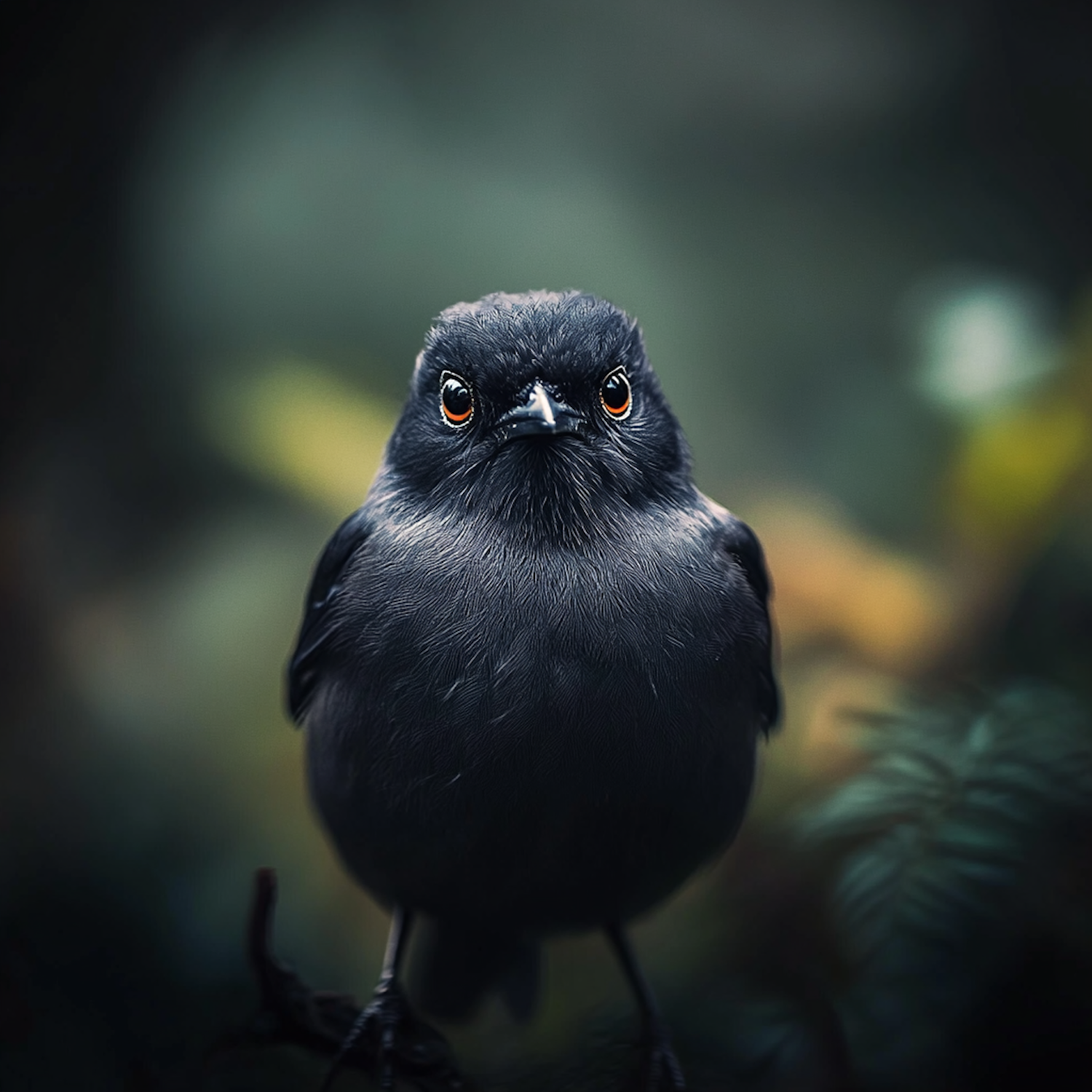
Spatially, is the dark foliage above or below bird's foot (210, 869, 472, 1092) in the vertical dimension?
above

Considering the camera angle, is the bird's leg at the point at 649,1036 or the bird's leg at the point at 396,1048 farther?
the bird's leg at the point at 649,1036

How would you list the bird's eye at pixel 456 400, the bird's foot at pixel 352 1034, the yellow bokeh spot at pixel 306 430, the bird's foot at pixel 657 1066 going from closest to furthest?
1. the bird's eye at pixel 456 400
2. the bird's foot at pixel 352 1034
3. the bird's foot at pixel 657 1066
4. the yellow bokeh spot at pixel 306 430

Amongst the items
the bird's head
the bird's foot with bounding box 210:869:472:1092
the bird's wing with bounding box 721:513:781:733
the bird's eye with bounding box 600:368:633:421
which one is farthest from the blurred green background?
the bird's eye with bounding box 600:368:633:421

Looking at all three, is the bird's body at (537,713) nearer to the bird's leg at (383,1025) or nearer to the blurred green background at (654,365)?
the bird's leg at (383,1025)

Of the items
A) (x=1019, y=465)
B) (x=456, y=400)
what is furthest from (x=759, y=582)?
(x=1019, y=465)

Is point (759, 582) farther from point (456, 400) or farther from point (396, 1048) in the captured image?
point (396, 1048)

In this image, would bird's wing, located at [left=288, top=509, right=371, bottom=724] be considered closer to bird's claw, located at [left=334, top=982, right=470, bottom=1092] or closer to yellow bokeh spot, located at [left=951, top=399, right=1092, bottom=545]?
bird's claw, located at [left=334, top=982, right=470, bottom=1092]

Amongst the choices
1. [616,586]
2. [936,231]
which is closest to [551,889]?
[616,586]

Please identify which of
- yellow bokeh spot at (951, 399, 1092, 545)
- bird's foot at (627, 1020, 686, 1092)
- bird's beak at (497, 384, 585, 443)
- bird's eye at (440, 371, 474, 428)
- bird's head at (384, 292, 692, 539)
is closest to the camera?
bird's beak at (497, 384, 585, 443)

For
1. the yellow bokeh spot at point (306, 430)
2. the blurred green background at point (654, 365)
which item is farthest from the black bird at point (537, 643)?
the yellow bokeh spot at point (306, 430)
